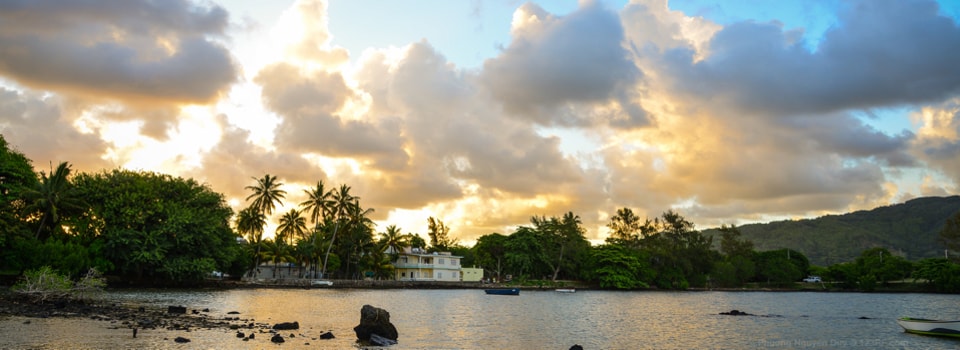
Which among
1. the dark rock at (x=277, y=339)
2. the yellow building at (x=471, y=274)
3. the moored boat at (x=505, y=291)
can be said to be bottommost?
the moored boat at (x=505, y=291)

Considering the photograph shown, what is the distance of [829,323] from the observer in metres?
53.0

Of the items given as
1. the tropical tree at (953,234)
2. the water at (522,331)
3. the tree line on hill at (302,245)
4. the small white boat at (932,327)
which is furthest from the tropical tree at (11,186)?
the tropical tree at (953,234)

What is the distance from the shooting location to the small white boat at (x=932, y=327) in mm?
39188

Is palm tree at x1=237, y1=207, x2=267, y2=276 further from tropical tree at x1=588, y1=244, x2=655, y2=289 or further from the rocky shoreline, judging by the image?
tropical tree at x1=588, y1=244, x2=655, y2=289

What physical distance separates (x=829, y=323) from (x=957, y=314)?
80.8 ft

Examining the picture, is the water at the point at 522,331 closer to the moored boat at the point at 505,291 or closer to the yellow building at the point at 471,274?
the moored boat at the point at 505,291

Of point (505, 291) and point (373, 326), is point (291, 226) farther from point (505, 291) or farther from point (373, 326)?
point (373, 326)

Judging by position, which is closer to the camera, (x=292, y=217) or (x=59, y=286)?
(x=59, y=286)

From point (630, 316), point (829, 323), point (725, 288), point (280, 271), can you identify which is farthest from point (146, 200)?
point (725, 288)

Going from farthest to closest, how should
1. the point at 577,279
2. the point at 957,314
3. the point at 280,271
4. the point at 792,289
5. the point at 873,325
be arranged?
the point at 792,289, the point at 577,279, the point at 280,271, the point at 957,314, the point at 873,325

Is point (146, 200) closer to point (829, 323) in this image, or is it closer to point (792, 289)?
point (829, 323)

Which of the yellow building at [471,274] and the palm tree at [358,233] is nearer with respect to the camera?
the palm tree at [358,233]

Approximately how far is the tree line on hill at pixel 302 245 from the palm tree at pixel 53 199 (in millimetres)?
136

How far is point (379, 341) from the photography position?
3136cm
